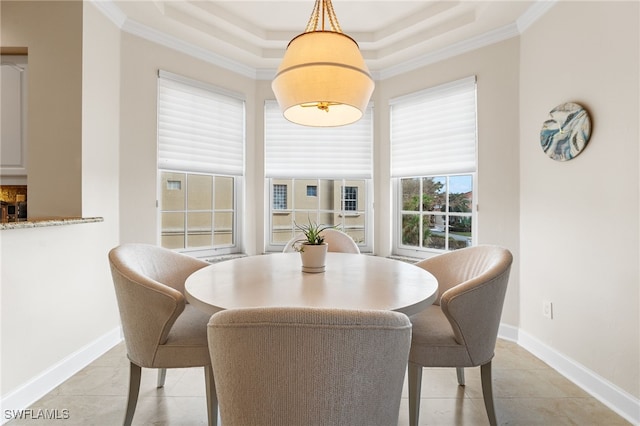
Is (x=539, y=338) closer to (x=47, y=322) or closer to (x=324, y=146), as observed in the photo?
(x=324, y=146)

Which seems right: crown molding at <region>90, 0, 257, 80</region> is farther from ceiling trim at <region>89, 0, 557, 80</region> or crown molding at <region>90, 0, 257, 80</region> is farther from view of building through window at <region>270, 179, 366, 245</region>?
view of building through window at <region>270, 179, 366, 245</region>

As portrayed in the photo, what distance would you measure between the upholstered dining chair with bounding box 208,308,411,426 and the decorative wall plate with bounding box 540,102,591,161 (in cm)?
206

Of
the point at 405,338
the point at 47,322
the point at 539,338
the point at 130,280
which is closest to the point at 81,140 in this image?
the point at 47,322

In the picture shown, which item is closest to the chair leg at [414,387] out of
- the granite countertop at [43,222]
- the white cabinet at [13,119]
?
the granite countertop at [43,222]

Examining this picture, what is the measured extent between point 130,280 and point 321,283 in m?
0.83

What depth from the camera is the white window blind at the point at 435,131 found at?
288 centimetres

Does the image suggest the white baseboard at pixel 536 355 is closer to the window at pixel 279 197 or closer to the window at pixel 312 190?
the window at pixel 279 197

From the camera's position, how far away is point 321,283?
1415 mm

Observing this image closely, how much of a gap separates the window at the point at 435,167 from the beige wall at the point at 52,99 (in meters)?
2.69

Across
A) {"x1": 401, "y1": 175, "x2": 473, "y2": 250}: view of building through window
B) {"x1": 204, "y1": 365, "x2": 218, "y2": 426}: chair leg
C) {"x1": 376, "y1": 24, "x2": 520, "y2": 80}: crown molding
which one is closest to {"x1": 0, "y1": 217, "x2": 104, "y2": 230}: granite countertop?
{"x1": 204, "y1": 365, "x2": 218, "y2": 426}: chair leg

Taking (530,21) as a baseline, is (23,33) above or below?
below

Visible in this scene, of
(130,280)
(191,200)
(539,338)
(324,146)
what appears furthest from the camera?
(324,146)

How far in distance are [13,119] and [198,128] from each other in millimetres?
1281

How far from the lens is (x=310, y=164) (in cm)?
341
